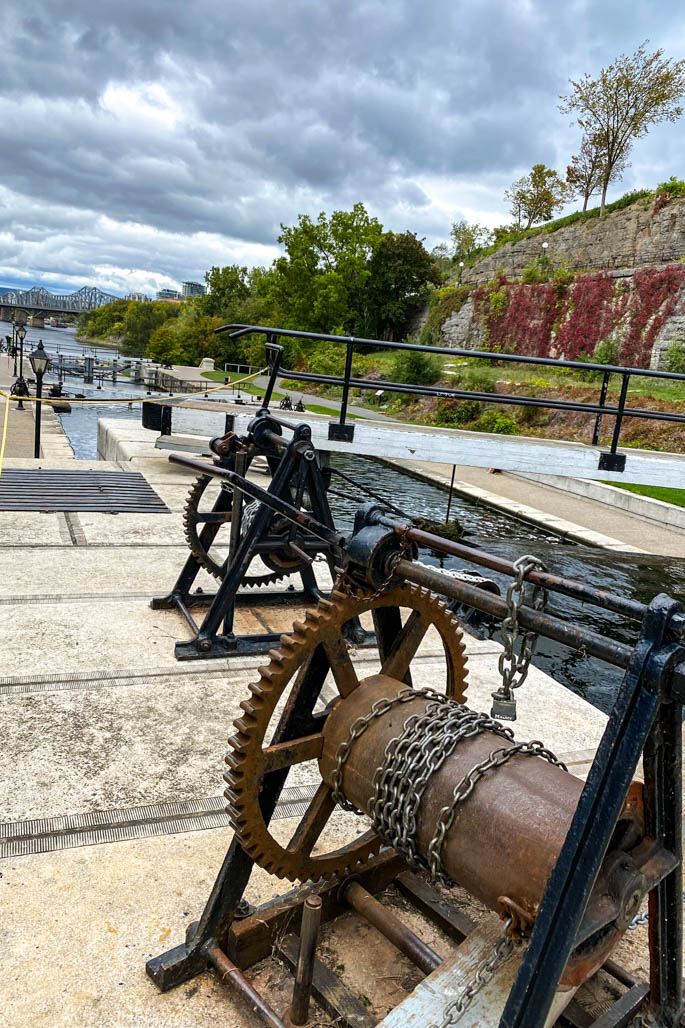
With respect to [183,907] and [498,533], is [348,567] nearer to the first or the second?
[183,907]

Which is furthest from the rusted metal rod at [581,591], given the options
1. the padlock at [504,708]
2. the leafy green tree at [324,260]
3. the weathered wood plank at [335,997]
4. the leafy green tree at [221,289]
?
the leafy green tree at [221,289]

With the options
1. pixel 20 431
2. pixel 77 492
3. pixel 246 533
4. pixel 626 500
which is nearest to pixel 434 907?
pixel 246 533

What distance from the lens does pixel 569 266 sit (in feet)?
134

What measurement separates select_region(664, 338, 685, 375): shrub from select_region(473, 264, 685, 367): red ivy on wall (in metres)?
1.86

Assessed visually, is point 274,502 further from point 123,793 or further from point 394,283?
point 394,283

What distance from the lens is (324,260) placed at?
50.2 metres

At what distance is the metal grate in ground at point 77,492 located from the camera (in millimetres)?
8136

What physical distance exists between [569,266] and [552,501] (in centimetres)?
2969

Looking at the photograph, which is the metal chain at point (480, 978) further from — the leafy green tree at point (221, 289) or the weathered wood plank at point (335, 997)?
the leafy green tree at point (221, 289)

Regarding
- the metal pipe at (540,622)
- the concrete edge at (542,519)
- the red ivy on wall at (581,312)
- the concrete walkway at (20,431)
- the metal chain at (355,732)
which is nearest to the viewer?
the metal pipe at (540,622)

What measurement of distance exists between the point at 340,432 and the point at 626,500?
369 inches

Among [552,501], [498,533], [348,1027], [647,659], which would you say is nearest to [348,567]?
[647,659]

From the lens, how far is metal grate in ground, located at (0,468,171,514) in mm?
8136

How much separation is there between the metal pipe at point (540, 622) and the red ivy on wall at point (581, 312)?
32.0 meters
